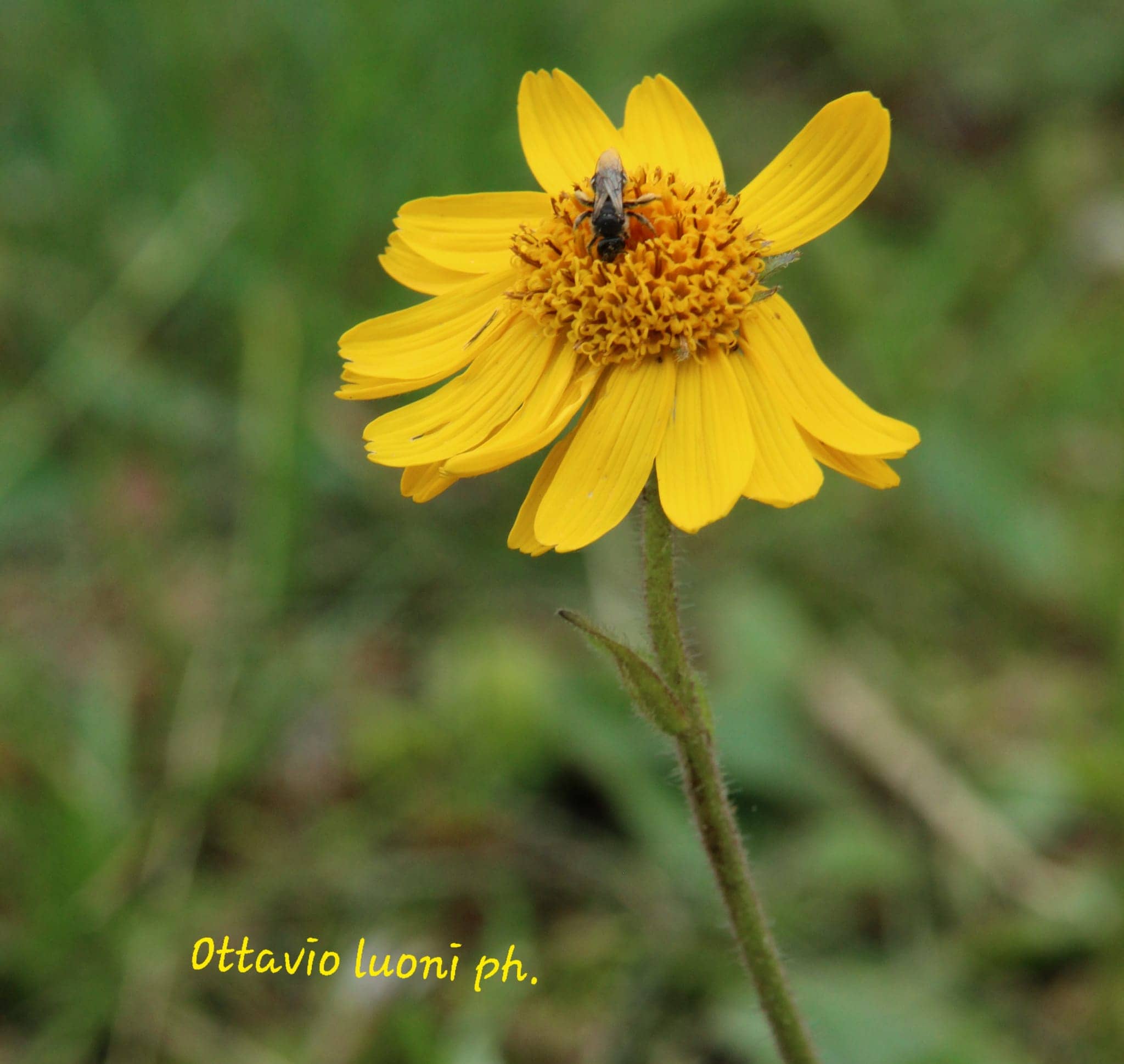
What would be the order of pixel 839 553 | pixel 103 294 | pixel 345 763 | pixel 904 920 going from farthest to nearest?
1. pixel 103 294
2. pixel 839 553
3. pixel 345 763
4. pixel 904 920

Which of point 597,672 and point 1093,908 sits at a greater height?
point 597,672

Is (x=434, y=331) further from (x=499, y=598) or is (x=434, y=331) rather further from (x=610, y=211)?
(x=499, y=598)

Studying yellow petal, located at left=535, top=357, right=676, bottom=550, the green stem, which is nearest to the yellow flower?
yellow petal, located at left=535, top=357, right=676, bottom=550

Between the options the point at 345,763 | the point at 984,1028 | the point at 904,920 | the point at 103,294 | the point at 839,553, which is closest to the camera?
the point at 984,1028

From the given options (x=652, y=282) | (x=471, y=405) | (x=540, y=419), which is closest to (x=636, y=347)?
(x=652, y=282)

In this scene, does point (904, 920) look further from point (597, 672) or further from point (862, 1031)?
point (597, 672)

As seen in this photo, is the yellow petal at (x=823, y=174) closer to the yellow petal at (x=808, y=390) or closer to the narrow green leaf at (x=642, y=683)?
the yellow petal at (x=808, y=390)

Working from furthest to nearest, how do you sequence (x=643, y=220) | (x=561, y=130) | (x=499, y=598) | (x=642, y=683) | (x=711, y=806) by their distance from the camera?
(x=499, y=598)
(x=561, y=130)
(x=643, y=220)
(x=711, y=806)
(x=642, y=683)

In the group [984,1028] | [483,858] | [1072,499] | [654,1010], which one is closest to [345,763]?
[483,858]
